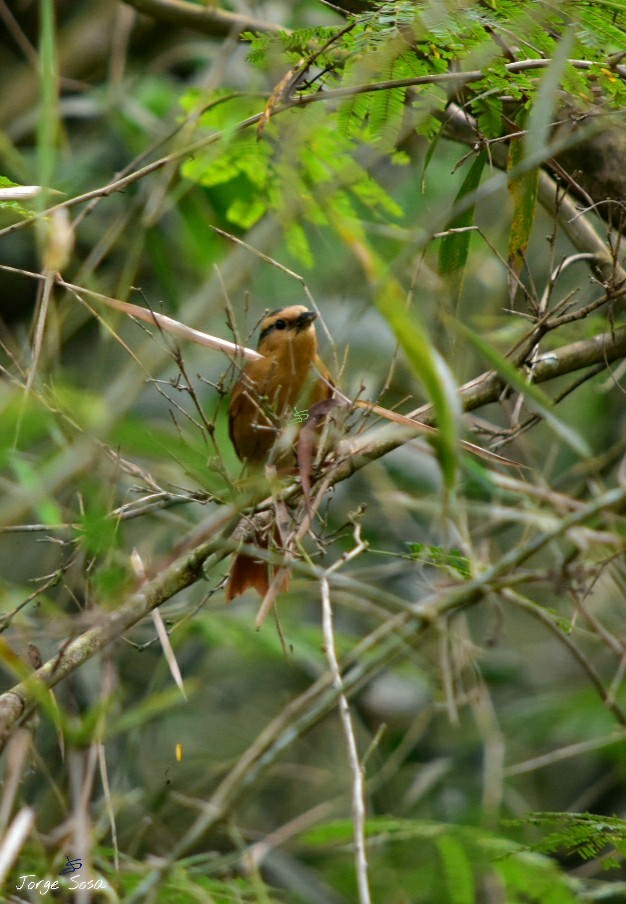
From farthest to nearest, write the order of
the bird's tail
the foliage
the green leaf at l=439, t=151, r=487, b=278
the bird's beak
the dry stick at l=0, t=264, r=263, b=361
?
the bird's beak → the bird's tail → the green leaf at l=439, t=151, r=487, b=278 → the dry stick at l=0, t=264, r=263, b=361 → the foliage

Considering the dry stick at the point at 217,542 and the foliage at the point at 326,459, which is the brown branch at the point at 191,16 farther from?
the dry stick at the point at 217,542

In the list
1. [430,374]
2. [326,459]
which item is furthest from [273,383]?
[430,374]

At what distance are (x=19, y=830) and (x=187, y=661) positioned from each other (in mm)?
3637

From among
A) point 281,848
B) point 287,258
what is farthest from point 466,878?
point 287,258

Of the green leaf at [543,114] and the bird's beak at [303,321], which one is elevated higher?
the green leaf at [543,114]

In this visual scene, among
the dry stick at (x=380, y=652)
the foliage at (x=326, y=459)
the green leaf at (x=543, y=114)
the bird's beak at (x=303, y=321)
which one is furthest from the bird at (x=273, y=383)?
the green leaf at (x=543, y=114)

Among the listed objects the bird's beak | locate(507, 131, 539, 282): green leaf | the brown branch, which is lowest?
the bird's beak
